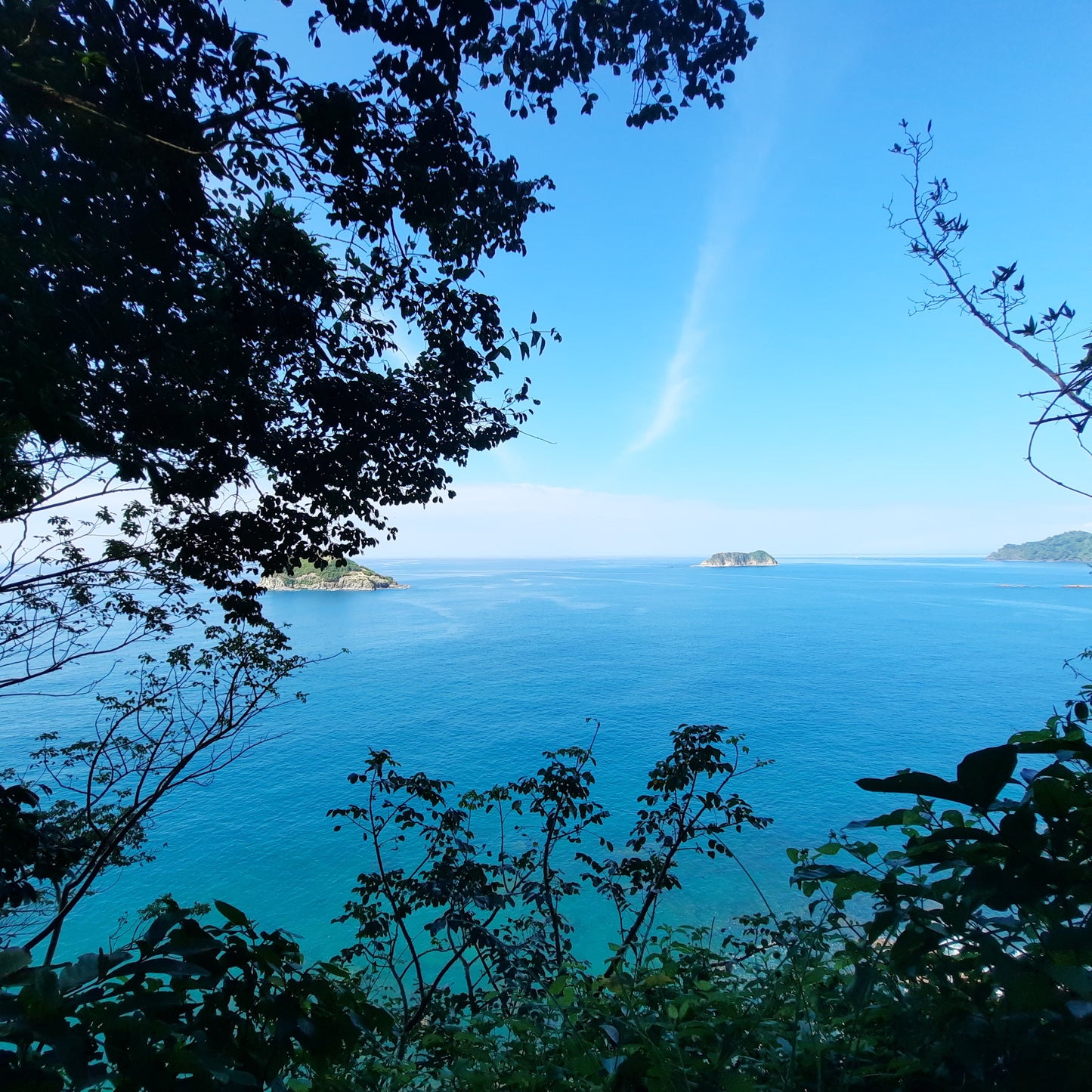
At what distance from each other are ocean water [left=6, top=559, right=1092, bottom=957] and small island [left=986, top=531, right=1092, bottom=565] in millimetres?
55250

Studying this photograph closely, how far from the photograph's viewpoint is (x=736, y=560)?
143 metres

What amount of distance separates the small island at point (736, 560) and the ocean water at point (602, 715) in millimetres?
83221

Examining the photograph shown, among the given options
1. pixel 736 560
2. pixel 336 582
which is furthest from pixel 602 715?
pixel 736 560

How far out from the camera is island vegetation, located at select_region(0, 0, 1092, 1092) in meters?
0.78

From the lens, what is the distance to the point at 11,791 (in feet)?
8.96

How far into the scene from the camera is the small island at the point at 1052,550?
3782 inches

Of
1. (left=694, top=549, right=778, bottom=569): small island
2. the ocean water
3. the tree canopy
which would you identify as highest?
the tree canopy

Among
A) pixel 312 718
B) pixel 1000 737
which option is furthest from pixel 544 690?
pixel 1000 737

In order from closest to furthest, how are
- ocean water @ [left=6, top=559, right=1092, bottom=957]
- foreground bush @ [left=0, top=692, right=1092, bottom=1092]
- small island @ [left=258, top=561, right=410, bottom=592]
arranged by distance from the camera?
foreground bush @ [left=0, top=692, right=1092, bottom=1092] < ocean water @ [left=6, top=559, right=1092, bottom=957] < small island @ [left=258, top=561, right=410, bottom=592]

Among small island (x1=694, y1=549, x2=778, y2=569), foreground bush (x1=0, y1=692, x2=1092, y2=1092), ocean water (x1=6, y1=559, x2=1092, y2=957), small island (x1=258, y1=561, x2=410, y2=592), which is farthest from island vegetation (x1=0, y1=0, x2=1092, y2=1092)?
small island (x1=694, y1=549, x2=778, y2=569)

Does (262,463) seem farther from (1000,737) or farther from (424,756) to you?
(1000,737)

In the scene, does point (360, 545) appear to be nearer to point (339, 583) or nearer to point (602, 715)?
point (602, 715)

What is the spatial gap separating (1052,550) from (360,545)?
188 meters

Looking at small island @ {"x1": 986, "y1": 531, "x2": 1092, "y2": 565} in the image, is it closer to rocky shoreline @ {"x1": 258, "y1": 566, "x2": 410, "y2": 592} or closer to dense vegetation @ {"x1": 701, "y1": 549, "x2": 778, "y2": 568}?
dense vegetation @ {"x1": 701, "y1": 549, "x2": 778, "y2": 568}
